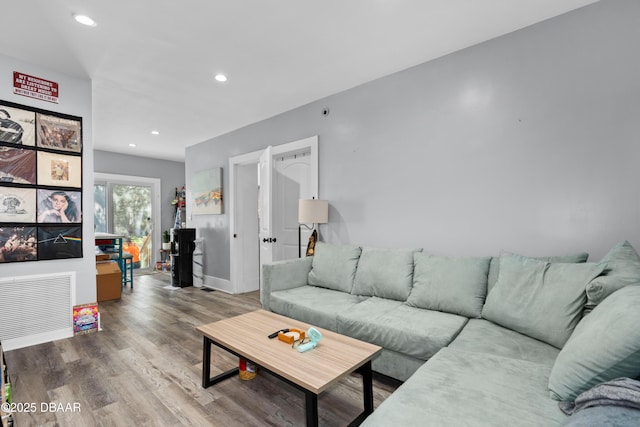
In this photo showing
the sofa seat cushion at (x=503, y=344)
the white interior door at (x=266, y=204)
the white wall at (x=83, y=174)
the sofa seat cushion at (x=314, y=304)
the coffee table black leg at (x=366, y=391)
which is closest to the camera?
the sofa seat cushion at (x=503, y=344)

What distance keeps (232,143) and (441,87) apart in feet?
10.8

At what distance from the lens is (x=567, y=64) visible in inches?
82.4

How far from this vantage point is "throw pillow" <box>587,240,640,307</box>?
141 cm

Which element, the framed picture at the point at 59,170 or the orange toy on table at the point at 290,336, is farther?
the framed picture at the point at 59,170

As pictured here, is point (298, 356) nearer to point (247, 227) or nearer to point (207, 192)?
point (247, 227)

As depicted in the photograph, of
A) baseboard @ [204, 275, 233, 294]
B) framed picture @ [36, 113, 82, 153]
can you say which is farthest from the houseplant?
framed picture @ [36, 113, 82, 153]

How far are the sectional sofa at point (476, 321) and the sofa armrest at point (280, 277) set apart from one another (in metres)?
0.01

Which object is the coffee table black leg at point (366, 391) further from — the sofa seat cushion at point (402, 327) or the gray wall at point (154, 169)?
the gray wall at point (154, 169)

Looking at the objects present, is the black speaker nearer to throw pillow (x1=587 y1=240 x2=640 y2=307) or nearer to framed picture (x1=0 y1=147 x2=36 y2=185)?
framed picture (x1=0 y1=147 x2=36 y2=185)

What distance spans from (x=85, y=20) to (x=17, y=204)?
176 centimetres

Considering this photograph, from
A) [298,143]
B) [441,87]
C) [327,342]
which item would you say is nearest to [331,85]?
[298,143]

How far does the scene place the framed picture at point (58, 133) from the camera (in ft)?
9.26

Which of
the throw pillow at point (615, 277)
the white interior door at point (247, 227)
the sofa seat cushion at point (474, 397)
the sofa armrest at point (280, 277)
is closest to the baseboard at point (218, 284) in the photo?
the white interior door at point (247, 227)

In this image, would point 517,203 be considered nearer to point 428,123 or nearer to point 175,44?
point 428,123
